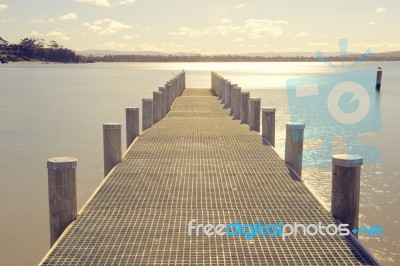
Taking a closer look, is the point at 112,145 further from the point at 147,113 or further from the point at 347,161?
the point at 147,113

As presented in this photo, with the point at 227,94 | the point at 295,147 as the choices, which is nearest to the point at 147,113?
the point at 295,147

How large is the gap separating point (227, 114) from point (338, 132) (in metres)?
14.1

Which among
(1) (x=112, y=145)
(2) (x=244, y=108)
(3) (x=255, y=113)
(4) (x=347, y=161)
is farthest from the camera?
(2) (x=244, y=108)

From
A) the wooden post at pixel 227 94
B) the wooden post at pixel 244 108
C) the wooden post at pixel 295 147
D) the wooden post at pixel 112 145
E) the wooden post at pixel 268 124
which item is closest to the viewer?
the wooden post at pixel 295 147

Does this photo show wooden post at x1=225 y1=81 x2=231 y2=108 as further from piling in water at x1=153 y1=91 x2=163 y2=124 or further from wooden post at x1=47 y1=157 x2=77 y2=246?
wooden post at x1=47 y1=157 x2=77 y2=246

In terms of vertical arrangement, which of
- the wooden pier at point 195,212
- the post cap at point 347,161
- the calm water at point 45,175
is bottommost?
the calm water at point 45,175

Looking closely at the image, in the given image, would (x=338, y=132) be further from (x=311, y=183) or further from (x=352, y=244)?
(x=352, y=244)

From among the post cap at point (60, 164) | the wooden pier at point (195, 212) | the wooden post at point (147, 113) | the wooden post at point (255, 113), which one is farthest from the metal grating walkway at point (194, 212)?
the wooden post at point (147, 113)

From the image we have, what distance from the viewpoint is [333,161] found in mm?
7410

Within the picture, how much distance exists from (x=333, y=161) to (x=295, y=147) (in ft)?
10.1

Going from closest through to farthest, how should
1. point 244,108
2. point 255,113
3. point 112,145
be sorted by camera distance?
point 112,145 < point 255,113 < point 244,108

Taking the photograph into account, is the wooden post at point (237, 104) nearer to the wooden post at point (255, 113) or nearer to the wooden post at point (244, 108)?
the wooden post at point (244, 108)

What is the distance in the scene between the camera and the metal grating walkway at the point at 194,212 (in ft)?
20.2

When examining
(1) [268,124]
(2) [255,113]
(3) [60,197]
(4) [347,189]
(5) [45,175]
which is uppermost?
(2) [255,113]
